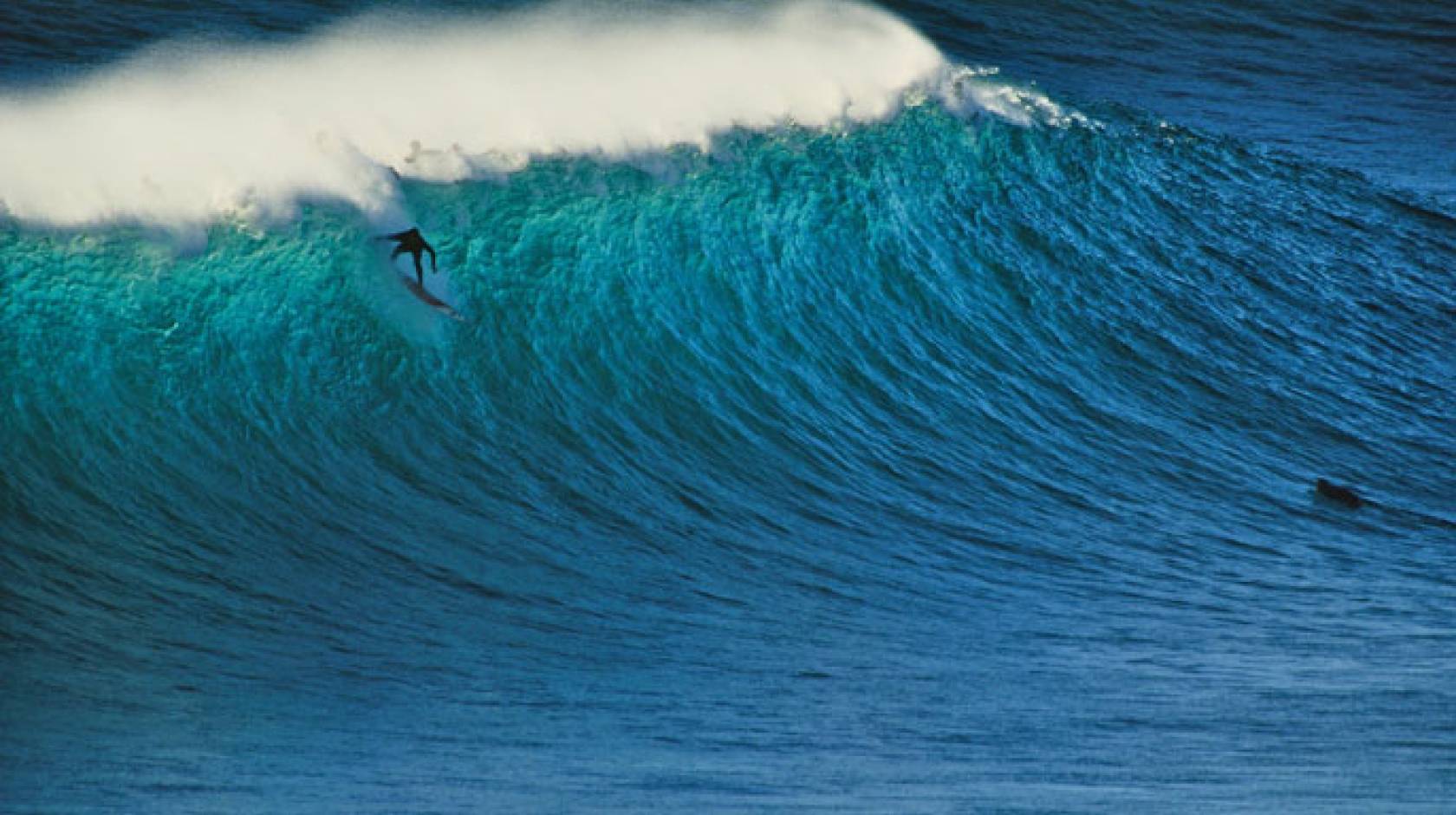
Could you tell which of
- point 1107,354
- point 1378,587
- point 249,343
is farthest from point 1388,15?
point 249,343

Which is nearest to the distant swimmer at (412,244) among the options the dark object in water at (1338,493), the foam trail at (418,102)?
the foam trail at (418,102)

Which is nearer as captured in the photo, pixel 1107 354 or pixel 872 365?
pixel 872 365

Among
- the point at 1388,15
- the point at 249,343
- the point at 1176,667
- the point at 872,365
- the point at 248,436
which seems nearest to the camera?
the point at 1176,667

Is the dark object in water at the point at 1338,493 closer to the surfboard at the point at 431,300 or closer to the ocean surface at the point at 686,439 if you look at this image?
the ocean surface at the point at 686,439

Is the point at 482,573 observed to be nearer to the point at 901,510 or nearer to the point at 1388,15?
the point at 901,510

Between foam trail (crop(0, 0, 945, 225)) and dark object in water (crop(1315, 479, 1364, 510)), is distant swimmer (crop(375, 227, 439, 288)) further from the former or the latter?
dark object in water (crop(1315, 479, 1364, 510))

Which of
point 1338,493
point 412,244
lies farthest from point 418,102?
point 1338,493
